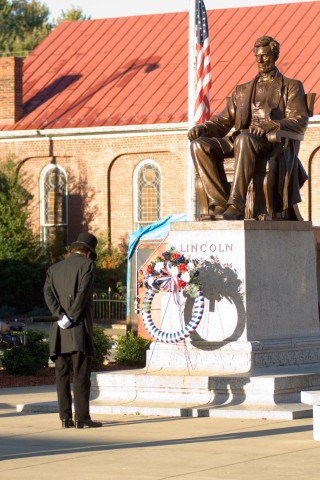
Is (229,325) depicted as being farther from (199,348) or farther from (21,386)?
(21,386)

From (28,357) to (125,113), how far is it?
24054 mm

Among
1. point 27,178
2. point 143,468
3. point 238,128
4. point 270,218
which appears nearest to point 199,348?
point 270,218

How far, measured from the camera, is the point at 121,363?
21.1 m

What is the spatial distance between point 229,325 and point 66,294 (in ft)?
9.00

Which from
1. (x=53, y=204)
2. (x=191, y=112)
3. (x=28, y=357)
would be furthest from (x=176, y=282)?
(x=53, y=204)

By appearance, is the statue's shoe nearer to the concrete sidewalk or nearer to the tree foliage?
the concrete sidewalk

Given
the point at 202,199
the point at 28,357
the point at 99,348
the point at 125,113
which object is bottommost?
the point at 28,357

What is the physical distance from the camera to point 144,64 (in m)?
45.4

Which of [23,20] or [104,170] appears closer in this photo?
[104,170]

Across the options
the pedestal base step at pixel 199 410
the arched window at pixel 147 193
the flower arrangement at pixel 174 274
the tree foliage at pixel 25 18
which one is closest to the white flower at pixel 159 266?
the flower arrangement at pixel 174 274

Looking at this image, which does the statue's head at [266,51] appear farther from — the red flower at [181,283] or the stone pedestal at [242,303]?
the red flower at [181,283]

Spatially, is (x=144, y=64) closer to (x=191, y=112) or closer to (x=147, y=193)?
(x=147, y=193)

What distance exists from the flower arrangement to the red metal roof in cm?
2525

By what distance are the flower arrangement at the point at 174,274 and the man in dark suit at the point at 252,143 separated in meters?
0.81
